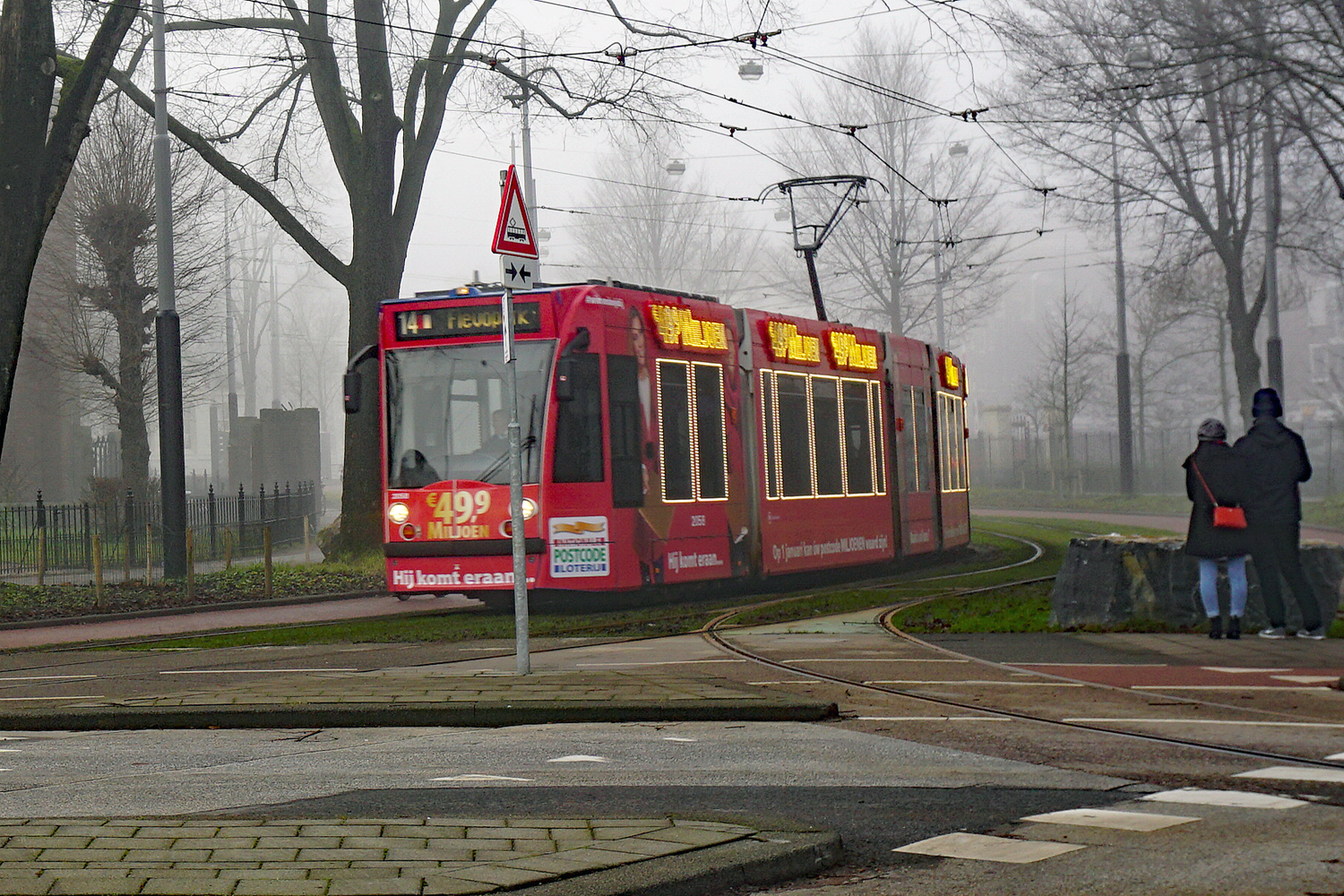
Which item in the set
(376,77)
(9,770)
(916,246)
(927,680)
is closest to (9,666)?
(9,770)

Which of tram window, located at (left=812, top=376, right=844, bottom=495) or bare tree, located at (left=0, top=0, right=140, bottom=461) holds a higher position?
bare tree, located at (left=0, top=0, right=140, bottom=461)

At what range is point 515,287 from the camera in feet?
32.1

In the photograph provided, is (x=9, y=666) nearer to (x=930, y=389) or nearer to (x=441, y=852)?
(x=441, y=852)

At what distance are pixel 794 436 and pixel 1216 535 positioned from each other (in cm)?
747

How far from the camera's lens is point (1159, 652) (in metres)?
10.5

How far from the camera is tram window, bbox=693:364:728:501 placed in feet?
53.4

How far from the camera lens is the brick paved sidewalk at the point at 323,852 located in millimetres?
4305

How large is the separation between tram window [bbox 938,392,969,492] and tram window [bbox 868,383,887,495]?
9.09ft

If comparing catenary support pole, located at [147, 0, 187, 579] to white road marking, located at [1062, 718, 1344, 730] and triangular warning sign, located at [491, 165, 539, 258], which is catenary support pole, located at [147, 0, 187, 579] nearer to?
triangular warning sign, located at [491, 165, 539, 258]

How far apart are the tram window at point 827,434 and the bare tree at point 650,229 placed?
43345mm

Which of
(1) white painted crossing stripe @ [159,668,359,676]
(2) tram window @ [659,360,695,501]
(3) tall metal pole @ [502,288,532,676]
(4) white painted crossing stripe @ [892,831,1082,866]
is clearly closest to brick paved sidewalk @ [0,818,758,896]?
(4) white painted crossing stripe @ [892,831,1082,866]

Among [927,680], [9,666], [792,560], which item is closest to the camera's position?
[927,680]

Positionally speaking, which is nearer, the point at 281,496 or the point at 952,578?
the point at 952,578

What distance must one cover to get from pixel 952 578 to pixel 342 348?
8325cm
